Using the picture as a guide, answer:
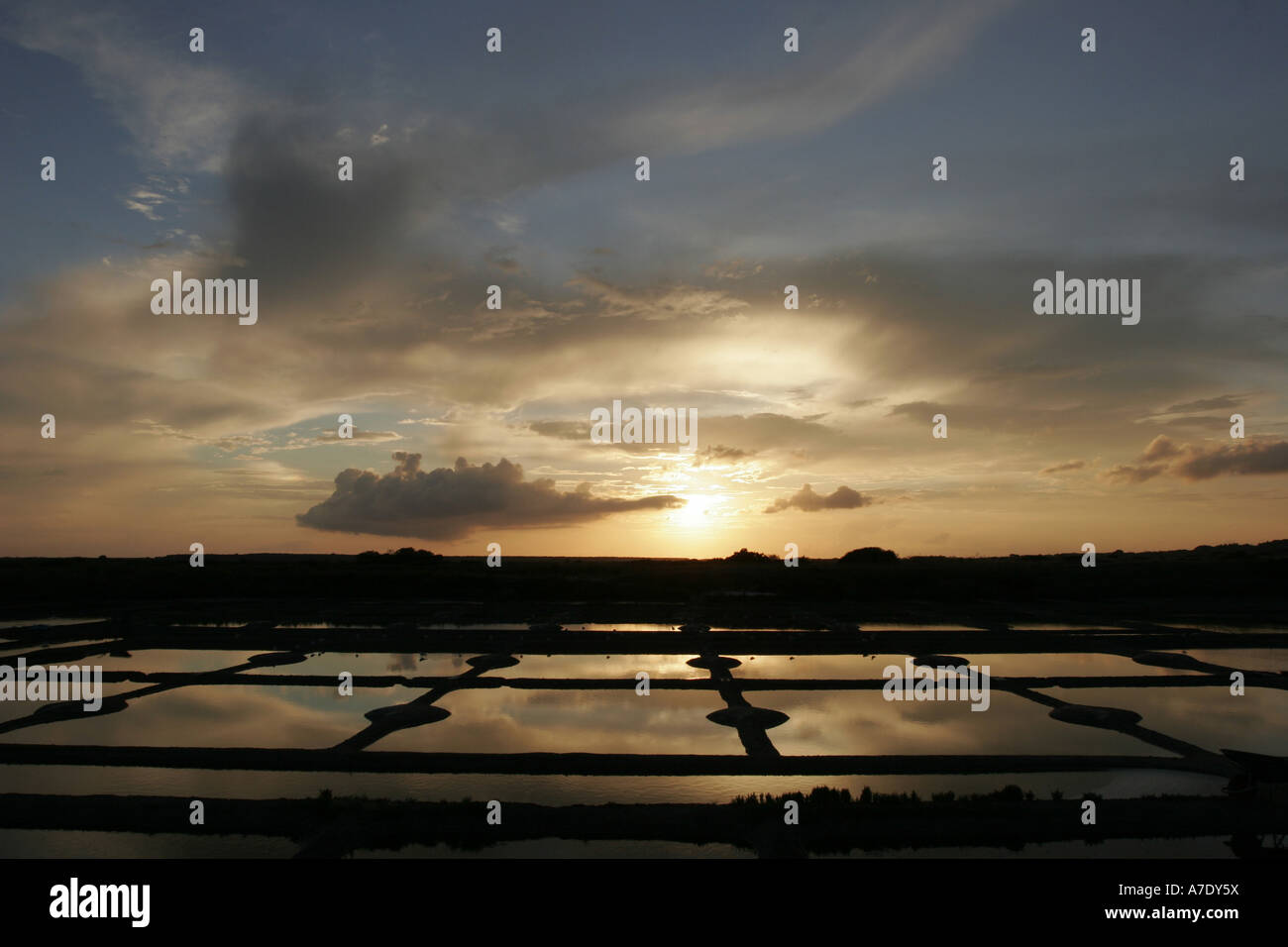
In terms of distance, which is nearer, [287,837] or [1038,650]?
[287,837]

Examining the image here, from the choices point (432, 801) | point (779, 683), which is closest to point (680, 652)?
point (779, 683)

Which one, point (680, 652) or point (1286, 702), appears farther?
point (680, 652)

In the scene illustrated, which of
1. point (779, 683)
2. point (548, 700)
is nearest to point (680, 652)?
point (779, 683)

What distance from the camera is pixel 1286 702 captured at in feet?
61.4

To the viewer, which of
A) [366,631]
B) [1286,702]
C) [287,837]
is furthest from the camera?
[366,631]

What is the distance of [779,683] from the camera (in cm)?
2045

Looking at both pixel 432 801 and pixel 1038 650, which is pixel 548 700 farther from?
pixel 1038 650
